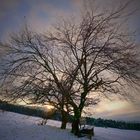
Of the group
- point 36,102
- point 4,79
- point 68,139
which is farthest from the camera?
point 36,102

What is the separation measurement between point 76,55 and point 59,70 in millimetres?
2079

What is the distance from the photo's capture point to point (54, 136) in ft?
59.7

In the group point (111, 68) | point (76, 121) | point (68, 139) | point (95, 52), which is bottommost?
point (68, 139)

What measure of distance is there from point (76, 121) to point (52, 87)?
4368 millimetres

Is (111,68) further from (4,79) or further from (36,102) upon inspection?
(4,79)

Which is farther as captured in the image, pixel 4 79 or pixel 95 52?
pixel 95 52

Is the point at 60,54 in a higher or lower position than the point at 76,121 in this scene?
higher

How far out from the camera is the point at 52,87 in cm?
1855

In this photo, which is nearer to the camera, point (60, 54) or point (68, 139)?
point (68, 139)

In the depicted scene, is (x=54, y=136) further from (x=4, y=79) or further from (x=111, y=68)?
(x=111, y=68)

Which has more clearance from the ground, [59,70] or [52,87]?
[59,70]

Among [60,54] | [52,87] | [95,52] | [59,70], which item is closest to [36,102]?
[52,87]

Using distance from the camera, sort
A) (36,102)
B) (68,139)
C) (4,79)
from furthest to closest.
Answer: (36,102) → (68,139) → (4,79)

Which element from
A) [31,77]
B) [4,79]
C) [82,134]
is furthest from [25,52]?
[82,134]
